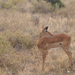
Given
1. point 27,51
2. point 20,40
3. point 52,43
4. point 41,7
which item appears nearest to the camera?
point 52,43

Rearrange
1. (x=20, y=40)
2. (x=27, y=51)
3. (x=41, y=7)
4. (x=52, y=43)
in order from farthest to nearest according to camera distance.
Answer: (x=41, y=7) < (x=20, y=40) < (x=27, y=51) < (x=52, y=43)

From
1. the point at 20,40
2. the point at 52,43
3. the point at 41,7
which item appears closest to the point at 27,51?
the point at 20,40

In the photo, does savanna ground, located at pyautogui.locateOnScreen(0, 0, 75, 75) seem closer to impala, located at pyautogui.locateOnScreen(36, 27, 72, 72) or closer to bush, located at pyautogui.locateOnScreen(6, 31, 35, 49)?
bush, located at pyautogui.locateOnScreen(6, 31, 35, 49)

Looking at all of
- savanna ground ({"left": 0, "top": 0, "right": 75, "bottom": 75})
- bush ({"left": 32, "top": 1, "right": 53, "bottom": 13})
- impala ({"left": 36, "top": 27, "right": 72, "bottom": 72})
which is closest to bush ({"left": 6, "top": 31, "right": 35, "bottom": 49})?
savanna ground ({"left": 0, "top": 0, "right": 75, "bottom": 75})

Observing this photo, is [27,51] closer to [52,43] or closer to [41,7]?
[52,43]

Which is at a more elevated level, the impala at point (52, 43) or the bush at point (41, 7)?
the bush at point (41, 7)

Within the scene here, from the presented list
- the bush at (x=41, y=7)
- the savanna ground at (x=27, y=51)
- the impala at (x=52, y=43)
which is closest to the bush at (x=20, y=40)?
the savanna ground at (x=27, y=51)

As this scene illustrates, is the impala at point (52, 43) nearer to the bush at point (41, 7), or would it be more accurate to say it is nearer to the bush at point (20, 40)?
the bush at point (20, 40)

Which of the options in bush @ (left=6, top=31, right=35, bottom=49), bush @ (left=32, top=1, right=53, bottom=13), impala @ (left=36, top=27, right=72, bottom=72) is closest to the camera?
impala @ (left=36, top=27, right=72, bottom=72)

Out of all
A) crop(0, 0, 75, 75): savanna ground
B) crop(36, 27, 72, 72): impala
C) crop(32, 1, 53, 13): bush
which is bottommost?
crop(0, 0, 75, 75): savanna ground

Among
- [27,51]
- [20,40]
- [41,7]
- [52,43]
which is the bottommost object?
[27,51]

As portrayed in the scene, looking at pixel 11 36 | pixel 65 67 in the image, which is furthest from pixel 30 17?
pixel 65 67

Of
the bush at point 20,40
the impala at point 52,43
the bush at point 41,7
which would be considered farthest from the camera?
the bush at point 41,7

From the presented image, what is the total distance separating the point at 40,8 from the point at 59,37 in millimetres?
7189
